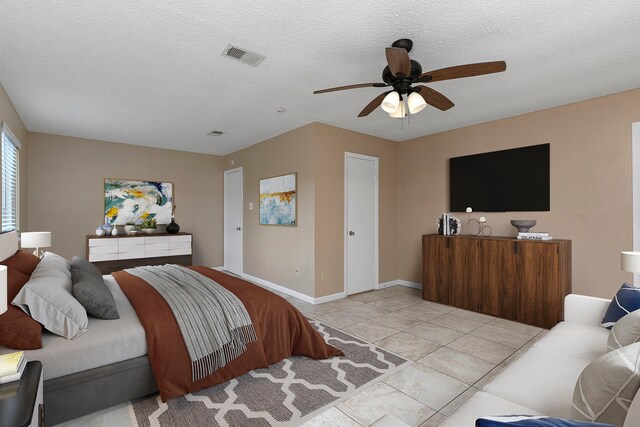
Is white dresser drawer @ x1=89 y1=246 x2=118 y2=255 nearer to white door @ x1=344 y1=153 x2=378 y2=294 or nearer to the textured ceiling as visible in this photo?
the textured ceiling

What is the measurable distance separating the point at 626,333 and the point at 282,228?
400 centimetres

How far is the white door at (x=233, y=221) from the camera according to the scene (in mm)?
6242

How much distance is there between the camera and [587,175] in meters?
3.54

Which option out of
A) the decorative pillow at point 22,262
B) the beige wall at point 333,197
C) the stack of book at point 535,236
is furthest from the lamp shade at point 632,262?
the decorative pillow at point 22,262

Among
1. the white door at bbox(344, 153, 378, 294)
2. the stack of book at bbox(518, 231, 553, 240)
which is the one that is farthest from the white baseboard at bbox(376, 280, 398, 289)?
the stack of book at bbox(518, 231, 553, 240)

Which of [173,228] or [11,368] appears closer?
[11,368]

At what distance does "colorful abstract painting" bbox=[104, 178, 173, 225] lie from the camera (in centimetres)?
558

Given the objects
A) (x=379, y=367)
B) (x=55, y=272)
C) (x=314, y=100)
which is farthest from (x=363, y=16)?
(x=55, y=272)

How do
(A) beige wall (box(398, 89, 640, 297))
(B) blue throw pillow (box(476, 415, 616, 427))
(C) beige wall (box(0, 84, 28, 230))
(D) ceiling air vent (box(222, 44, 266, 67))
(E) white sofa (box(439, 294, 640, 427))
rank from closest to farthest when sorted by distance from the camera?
(B) blue throw pillow (box(476, 415, 616, 427)) → (E) white sofa (box(439, 294, 640, 427)) → (D) ceiling air vent (box(222, 44, 266, 67)) → (C) beige wall (box(0, 84, 28, 230)) → (A) beige wall (box(398, 89, 640, 297))

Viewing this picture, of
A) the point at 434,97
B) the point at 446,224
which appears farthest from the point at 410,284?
the point at 434,97

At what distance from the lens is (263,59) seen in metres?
2.62

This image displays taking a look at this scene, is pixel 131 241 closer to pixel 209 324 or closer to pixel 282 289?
pixel 282 289

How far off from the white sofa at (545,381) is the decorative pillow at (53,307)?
2066mm

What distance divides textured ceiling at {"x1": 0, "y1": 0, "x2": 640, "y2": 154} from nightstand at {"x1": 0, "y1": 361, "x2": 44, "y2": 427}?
2.07m
